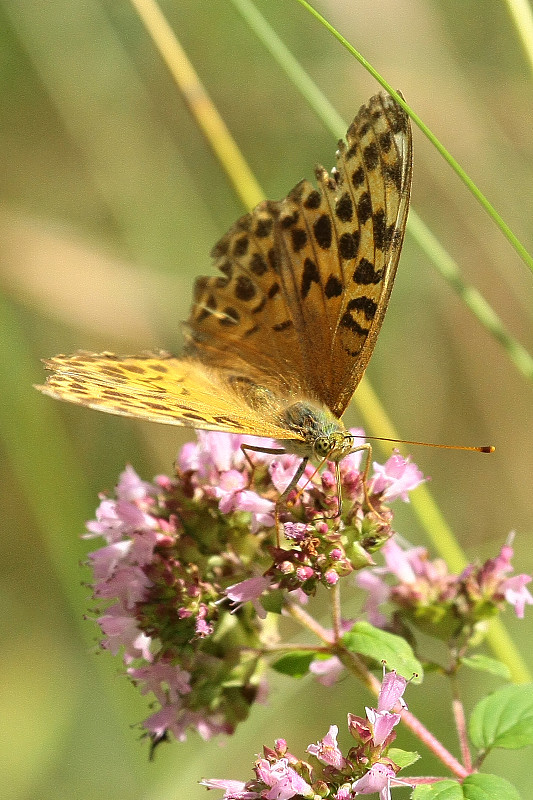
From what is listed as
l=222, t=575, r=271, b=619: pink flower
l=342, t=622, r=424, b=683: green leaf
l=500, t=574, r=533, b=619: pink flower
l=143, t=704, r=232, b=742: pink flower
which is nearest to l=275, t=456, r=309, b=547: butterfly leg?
l=222, t=575, r=271, b=619: pink flower

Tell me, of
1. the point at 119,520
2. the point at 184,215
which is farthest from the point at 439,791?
the point at 184,215

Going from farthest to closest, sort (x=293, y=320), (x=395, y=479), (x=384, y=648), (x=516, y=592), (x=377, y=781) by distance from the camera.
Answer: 1. (x=293, y=320)
2. (x=516, y=592)
3. (x=395, y=479)
4. (x=384, y=648)
5. (x=377, y=781)

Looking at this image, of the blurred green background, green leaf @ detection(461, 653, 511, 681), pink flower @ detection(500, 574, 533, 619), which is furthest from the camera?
the blurred green background

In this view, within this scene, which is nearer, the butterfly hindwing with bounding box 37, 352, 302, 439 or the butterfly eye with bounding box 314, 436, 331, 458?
the butterfly hindwing with bounding box 37, 352, 302, 439

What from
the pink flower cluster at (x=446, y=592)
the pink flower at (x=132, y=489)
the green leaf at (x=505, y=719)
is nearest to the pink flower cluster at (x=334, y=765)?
the green leaf at (x=505, y=719)

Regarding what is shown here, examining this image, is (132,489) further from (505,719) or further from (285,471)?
(505,719)

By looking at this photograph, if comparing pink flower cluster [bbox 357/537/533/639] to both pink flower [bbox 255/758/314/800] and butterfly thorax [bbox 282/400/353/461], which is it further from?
pink flower [bbox 255/758/314/800]

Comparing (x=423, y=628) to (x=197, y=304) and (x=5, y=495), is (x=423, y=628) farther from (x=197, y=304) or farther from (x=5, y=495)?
(x=5, y=495)
